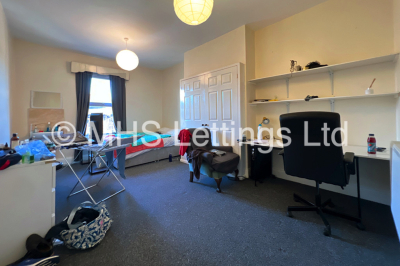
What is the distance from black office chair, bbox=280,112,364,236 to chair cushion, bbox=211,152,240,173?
0.98 metres

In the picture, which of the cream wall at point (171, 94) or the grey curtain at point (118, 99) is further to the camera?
the cream wall at point (171, 94)

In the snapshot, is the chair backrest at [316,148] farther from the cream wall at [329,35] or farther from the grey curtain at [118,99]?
the grey curtain at [118,99]

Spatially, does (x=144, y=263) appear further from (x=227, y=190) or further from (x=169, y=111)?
(x=169, y=111)

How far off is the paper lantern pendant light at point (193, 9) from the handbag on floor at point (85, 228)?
214 cm

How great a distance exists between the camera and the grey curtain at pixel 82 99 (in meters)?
4.32

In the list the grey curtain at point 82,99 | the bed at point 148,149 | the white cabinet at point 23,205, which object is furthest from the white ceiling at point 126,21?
the white cabinet at point 23,205

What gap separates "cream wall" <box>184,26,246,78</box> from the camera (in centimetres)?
312

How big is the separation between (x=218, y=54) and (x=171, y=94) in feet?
8.48

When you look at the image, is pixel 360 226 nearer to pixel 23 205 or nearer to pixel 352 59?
pixel 352 59

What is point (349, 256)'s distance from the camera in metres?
1.36

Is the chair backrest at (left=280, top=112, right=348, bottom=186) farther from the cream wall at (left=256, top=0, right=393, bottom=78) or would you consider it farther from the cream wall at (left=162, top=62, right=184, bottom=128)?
the cream wall at (left=162, top=62, right=184, bottom=128)

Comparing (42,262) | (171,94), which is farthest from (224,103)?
(42,262)

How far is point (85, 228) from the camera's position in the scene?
145 cm

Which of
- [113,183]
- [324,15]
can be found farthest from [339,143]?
[113,183]
